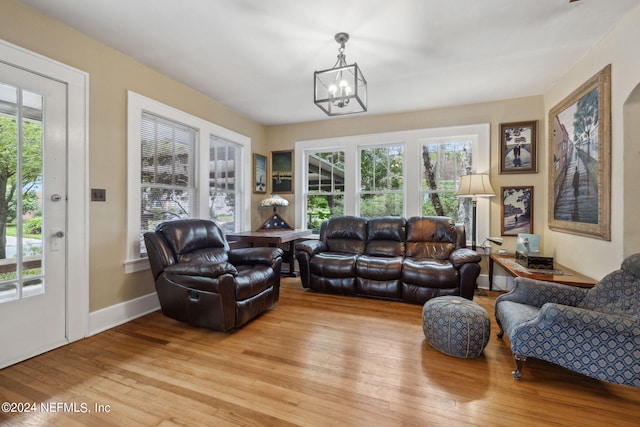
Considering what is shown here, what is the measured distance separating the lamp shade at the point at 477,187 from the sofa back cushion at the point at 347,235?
1410 millimetres

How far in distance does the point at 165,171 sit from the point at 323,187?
248cm

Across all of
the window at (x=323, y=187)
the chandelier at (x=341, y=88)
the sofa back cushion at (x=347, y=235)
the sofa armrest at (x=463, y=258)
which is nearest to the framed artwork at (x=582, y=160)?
the sofa armrest at (x=463, y=258)

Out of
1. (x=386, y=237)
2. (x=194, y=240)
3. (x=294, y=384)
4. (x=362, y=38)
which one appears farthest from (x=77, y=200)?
(x=386, y=237)

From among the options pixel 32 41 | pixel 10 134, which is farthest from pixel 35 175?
pixel 32 41

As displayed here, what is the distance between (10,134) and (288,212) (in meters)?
3.54

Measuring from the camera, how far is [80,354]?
7.02 feet

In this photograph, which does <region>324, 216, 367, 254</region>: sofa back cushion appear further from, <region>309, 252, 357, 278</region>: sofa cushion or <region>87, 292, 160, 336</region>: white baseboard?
<region>87, 292, 160, 336</region>: white baseboard

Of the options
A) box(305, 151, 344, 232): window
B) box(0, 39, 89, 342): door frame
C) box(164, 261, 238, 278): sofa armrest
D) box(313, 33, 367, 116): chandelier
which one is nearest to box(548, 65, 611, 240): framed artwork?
box(313, 33, 367, 116): chandelier

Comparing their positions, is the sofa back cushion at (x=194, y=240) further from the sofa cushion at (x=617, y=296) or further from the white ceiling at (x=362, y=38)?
the sofa cushion at (x=617, y=296)

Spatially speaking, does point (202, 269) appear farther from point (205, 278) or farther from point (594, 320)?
point (594, 320)

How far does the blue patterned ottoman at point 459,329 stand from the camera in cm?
205

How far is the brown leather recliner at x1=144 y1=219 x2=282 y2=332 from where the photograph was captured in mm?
2387

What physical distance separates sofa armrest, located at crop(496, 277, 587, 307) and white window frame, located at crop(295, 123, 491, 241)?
177 centimetres

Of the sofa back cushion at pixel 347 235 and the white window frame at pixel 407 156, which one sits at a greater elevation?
the white window frame at pixel 407 156
